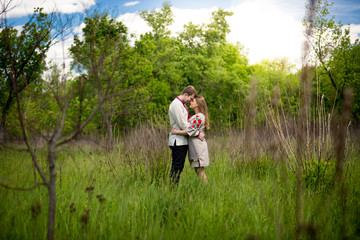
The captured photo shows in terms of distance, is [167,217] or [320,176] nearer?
[167,217]

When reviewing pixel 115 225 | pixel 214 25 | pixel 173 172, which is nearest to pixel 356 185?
pixel 173 172

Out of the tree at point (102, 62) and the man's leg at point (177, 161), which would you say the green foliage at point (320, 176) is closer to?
the man's leg at point (177, 161)

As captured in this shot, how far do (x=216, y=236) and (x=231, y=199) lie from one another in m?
0.89

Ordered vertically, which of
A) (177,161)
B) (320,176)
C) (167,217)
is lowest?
(167,217)

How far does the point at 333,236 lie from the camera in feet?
6.89

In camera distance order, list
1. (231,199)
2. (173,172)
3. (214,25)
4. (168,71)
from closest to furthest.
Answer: (231,199)
(173,172)
(168,71)
(214,25)

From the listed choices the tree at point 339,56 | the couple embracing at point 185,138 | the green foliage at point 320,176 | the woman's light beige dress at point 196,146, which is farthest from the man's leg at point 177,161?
the tree at point 339,56

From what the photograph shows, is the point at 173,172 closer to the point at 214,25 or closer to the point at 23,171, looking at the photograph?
the point at 23,171

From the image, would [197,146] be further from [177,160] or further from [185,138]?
[177,160]

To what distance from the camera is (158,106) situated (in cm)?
1556

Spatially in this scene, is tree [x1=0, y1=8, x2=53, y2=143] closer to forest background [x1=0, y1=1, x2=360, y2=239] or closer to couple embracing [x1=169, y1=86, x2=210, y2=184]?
forest background [x1=0, y1=1, x2=360, y2=239]

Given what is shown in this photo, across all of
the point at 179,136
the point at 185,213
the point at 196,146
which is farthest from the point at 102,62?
the point at 196,146

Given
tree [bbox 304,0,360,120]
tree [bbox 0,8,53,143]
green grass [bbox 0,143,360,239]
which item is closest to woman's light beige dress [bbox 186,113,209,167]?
green grass [bbox 0,143,360,239]

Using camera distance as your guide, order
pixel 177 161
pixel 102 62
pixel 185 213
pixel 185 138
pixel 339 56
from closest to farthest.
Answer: pixel 102 62 → pixel 185 213 → pixel 177 161 → pixel 185 138 → pixel 339 56
